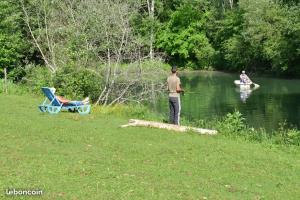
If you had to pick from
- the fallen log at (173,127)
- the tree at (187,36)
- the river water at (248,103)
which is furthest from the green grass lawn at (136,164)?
the tree at (187,36)

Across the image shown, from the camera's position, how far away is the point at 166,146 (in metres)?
12.1

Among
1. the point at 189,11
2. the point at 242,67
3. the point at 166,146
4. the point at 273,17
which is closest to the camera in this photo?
the point at 166,146

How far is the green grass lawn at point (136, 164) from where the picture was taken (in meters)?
8.14

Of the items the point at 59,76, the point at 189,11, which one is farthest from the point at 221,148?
the point at 189,11

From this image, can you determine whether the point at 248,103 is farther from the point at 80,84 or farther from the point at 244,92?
the point at 80,84

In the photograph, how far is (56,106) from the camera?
17.8 metres

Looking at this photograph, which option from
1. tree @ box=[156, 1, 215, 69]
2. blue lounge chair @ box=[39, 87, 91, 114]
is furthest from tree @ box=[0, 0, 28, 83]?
tree @ box=[156, 1, 215, 69]

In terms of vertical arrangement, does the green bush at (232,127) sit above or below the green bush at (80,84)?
below

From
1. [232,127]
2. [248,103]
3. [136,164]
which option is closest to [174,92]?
[232,127]

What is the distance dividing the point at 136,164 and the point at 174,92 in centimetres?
690

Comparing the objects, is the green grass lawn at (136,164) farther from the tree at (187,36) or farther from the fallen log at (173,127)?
the tree at (187,36)

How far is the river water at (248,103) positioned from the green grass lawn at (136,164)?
1027 centimetres

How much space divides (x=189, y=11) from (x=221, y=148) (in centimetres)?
6211

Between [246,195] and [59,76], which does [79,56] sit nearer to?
[59,76]
